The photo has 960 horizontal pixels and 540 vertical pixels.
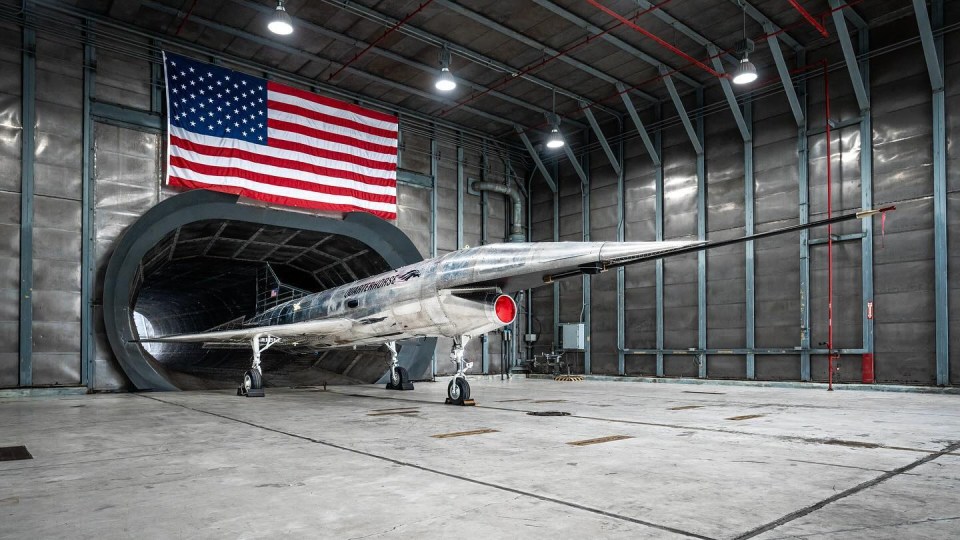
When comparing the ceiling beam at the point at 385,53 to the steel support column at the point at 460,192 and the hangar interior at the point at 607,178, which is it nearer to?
the hangar interior at the point at 607,178

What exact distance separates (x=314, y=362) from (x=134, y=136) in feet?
35.6

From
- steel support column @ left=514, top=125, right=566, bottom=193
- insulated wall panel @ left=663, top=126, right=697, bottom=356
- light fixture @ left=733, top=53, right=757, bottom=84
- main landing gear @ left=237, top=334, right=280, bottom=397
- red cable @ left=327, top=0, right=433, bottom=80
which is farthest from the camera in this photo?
steel support column @ left=514, top=125, right=566, bottom=193

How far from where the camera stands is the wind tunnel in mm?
15203

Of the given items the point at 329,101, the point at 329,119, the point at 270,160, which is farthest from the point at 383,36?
the point at 270,160

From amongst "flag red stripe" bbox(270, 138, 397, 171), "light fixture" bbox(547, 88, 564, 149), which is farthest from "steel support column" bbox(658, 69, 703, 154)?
"flag red stripe" bbox(270, 138, 397, 171)

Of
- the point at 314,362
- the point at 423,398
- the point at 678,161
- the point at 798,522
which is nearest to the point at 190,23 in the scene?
the point at 423,398

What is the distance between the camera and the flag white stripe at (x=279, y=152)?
1592cm

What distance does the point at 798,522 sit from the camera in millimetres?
3609

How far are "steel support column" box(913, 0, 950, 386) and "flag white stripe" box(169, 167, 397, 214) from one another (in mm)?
15001

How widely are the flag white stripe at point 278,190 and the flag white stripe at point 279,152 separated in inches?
26.4

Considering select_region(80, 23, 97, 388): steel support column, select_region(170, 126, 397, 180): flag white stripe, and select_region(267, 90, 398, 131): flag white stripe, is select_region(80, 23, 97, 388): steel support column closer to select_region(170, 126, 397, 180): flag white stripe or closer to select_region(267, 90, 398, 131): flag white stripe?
select_region(170, 126, 397, 180): flag white stripe

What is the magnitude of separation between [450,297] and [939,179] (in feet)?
41.3

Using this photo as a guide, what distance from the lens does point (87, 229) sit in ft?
49.3

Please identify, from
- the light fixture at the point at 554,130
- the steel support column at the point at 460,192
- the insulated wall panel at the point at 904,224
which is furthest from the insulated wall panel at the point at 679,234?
the steel support column at the point at 460,192
